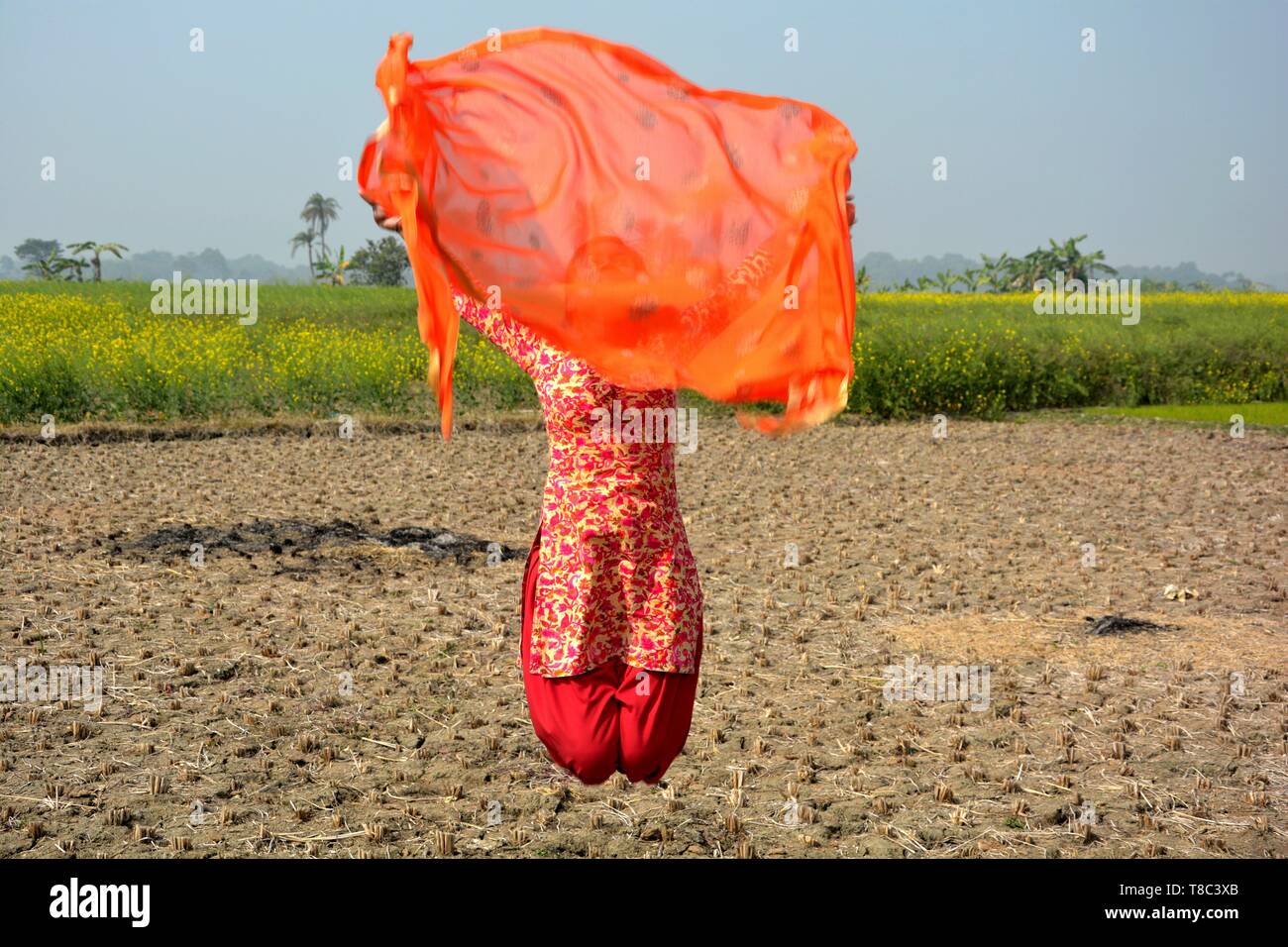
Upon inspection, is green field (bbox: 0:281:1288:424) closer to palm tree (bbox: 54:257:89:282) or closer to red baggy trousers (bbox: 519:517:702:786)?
red baggy trousers (bbox: 519:517:702:786)

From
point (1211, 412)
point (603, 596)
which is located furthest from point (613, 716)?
point (1211, 412)

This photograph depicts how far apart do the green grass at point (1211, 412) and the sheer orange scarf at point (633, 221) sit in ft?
48.6

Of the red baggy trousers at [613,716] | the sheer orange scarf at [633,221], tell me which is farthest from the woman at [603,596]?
the sheer orange scarf at [633,221]

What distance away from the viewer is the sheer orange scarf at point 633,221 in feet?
8.67

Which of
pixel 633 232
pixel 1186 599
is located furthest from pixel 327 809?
pixel 1186 599

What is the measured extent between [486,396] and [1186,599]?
31.0 ft

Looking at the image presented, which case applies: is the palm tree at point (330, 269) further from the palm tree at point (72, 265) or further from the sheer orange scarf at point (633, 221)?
the sheer orange scarf at point (633, 221)

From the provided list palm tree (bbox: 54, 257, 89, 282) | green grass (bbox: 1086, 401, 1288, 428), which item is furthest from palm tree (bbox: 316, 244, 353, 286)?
green grass (bbox: 1086, 401, 1288, 428)

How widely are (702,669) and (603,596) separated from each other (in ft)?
10.6

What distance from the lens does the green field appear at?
1385 cm

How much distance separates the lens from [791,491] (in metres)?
11.0

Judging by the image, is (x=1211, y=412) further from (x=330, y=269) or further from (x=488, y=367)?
(x=330, y=269)
